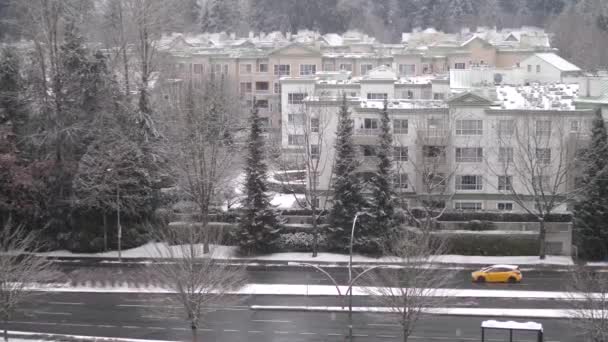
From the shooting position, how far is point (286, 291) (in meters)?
42.4

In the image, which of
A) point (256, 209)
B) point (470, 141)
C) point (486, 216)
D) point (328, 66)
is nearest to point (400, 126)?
point (470, 141)

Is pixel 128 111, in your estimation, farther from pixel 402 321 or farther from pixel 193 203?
pixel 402 321

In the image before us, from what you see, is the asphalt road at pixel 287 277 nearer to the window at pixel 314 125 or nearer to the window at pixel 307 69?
the window at pixel 314 125

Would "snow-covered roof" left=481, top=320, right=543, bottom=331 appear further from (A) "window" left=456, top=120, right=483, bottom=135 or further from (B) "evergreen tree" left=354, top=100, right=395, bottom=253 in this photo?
(A) "window" left=456, top=120, right=483, bottom=135

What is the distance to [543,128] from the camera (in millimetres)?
51281

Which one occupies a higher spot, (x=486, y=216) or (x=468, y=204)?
(x=468, y=204)

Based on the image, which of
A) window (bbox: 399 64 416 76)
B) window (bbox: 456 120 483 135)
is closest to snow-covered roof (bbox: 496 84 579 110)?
window (bbox: 456 120 483 135)

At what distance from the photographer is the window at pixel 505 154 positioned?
170 feet

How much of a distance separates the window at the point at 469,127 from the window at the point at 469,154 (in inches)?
42.4

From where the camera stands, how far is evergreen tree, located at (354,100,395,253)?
162 ft

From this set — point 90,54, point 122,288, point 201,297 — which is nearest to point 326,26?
point 90,54

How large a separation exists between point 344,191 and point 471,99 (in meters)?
10.9

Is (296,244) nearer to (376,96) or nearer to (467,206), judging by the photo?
(467,206)

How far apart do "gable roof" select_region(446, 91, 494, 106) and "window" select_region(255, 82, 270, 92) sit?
37.0m
